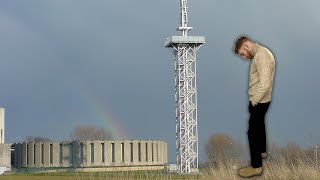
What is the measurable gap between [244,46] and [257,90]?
45cm

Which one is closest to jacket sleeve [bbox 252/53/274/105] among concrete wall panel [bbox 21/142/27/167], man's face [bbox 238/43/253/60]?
man's face [bbox 238/43/253/60]

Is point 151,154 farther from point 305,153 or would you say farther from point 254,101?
point 254,101

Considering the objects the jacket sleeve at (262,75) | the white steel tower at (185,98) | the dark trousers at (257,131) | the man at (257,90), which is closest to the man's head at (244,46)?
the man at (257,90)

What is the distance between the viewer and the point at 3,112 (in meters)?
94.4

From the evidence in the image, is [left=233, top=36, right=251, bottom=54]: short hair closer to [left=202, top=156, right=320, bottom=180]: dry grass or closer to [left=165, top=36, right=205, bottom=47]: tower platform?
[left=202, top=156, right=320, bottom=180]: dry grass

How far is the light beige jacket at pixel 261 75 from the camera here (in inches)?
199

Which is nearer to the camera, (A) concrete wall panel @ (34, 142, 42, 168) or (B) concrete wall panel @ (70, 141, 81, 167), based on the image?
(B) concrete wall panel @ (70, 141, 81, 167)

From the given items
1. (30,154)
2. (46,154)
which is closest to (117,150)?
(46,154)

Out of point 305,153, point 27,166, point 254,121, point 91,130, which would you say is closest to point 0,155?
point 27,166

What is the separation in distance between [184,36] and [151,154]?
2777 centimetres

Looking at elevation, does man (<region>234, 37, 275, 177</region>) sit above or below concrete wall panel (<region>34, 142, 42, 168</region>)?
above

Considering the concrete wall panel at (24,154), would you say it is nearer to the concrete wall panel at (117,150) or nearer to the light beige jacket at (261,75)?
the concrete wall panel at (117,150)

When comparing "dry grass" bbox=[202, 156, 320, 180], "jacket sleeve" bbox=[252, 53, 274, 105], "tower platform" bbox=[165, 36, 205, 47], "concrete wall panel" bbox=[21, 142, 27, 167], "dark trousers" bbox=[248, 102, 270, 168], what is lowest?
"concrete wall panel" bbox=[21, 142, 27, 167]

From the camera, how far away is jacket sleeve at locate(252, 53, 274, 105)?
5.04 metres
